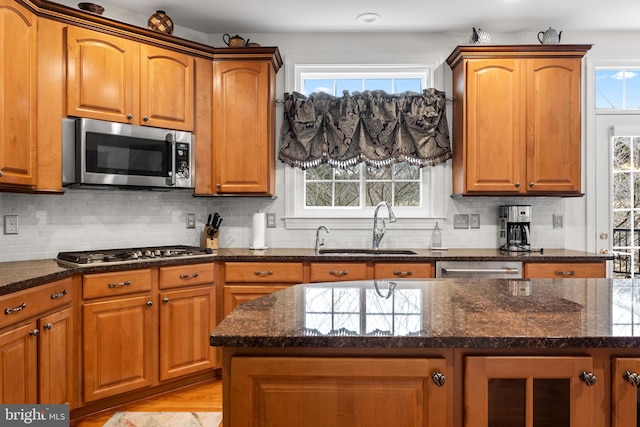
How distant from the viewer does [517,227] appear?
3.65 meters

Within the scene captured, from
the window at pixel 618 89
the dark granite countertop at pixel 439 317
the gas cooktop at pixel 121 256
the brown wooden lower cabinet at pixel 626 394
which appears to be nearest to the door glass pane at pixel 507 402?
the dark granite countertop at pixel 439 317

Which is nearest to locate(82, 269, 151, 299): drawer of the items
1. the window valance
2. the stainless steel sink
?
the stainless steel sink

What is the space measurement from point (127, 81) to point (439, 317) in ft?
8.70

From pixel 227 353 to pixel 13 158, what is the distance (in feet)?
6.53

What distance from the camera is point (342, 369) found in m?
1.16

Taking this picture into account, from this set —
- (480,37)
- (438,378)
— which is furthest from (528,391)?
(480,37)

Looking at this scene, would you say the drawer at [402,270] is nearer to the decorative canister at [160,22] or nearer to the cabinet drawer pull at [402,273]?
the cabinet drawer pull at [402,273]

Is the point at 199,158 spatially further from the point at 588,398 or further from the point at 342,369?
the point at 588,398

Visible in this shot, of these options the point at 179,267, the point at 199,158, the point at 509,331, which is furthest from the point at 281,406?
the point at 199,158

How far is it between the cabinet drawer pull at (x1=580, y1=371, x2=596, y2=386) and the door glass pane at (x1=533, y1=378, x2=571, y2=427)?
41 millimetres

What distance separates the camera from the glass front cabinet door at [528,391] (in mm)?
1152

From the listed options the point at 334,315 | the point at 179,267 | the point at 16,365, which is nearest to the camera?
the point at 334,315

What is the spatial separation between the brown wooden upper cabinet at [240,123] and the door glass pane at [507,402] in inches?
102
